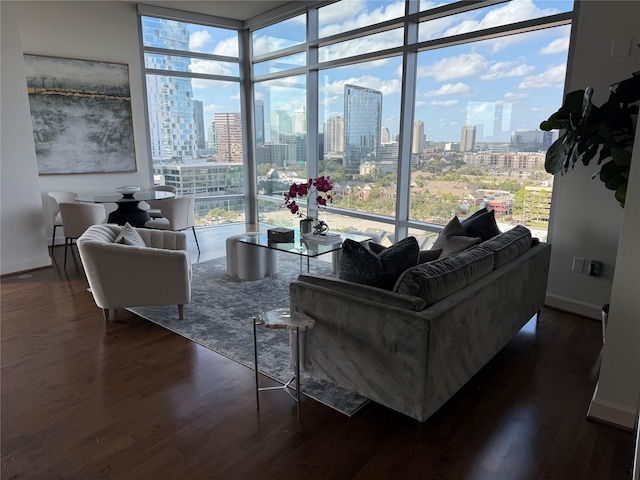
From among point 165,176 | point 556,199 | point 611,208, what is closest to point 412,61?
point 556,199

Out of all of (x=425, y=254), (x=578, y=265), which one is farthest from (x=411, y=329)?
(x=578, y=265)

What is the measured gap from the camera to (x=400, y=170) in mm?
5156

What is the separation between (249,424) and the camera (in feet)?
7.61

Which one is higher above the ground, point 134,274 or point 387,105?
point 387,105

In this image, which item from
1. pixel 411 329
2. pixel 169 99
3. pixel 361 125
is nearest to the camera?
pixel 411 329

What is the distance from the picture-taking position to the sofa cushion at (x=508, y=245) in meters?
2.80

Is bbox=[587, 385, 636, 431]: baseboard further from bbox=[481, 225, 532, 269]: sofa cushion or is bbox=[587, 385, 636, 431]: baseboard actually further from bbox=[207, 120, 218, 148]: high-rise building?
bbox=[207, 120, 218, 148]: high-rise building

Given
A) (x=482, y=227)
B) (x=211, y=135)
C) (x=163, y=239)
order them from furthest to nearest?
(x=211, y=135), (x=163, y=239), (x=482, y=227)

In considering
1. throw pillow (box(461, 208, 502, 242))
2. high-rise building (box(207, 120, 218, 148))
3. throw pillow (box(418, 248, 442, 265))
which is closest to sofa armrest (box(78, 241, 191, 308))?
throw pillow (box(418, 248, 442, 265))

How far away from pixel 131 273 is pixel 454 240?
100 inches

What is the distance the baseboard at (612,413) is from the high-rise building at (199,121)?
6593 millimetres

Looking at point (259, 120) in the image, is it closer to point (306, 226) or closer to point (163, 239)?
point (306, 226)

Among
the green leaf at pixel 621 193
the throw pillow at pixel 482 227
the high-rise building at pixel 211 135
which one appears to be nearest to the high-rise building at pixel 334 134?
the high-rise building at pixel 211 135

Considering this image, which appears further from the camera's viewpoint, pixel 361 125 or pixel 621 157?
pixel 361 125
